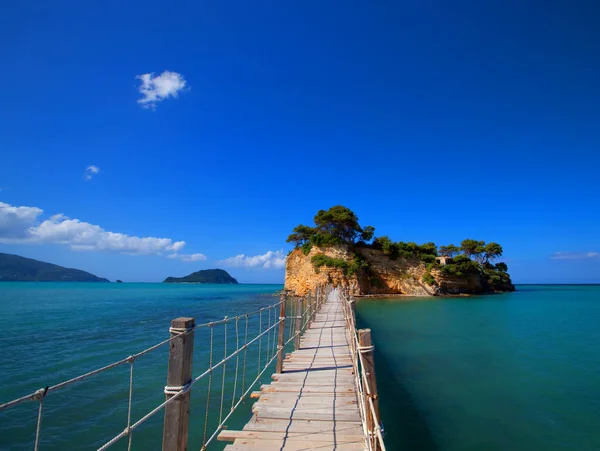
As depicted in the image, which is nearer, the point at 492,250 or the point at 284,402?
the point at 284,402

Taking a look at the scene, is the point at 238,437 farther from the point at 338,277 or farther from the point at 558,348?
the point at 338,277

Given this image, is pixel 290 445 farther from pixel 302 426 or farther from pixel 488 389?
pixel 488 389

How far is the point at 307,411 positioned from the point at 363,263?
31.9 metres

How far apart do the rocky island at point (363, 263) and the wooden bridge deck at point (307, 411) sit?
91.5 feet

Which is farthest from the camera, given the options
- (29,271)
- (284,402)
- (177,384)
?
(29,271)

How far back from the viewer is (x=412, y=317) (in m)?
19.4

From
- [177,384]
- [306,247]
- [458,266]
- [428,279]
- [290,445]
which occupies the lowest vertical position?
[290,445]

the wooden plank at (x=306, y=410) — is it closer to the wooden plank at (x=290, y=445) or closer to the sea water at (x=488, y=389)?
the wooden plank at (x=290, y=445)

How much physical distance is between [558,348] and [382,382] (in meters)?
8.35

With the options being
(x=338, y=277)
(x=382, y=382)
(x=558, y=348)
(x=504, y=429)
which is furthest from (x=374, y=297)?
(x=504, y=429)

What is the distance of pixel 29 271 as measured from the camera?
547ft

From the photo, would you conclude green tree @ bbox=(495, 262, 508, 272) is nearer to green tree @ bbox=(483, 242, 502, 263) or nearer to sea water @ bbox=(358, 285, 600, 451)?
green tree @ bbox=(483, 242, 502, 263)

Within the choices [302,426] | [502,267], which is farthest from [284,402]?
[502,267]

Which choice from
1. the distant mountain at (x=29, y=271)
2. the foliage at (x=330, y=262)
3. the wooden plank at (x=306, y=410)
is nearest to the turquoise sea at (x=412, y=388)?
the wooden plank at (x=306, y=410)
